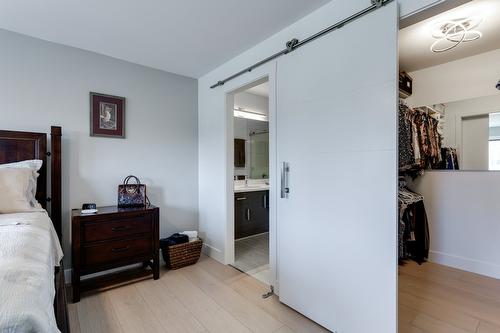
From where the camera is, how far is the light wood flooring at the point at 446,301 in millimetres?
1792

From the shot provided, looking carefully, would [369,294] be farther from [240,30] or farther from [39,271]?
[240,30]

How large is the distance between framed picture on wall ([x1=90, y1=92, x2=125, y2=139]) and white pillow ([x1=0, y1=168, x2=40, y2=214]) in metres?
0.83

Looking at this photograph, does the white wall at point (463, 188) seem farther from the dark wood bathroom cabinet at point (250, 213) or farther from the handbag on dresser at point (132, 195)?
the handbag on dresser at point (132, 195)

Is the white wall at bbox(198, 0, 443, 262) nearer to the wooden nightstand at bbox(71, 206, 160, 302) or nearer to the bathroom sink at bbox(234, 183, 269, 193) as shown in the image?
the bathroom sink at bbox(234, 183, 269, 193)

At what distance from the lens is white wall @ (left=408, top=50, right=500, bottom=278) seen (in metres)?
2.59

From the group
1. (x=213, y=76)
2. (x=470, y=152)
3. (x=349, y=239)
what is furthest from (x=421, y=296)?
(x=213, y=76)

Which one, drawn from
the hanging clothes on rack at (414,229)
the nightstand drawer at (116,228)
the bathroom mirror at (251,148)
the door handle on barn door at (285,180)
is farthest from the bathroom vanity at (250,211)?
the hanging clothes on rack at (414,229)

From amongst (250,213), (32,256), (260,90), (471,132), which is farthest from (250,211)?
(32,256)

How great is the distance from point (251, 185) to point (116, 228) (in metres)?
2.33

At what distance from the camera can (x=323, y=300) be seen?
179 cm

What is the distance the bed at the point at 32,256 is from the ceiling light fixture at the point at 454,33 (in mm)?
3119

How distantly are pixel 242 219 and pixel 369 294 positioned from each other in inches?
93.5

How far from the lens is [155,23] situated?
6.84ft

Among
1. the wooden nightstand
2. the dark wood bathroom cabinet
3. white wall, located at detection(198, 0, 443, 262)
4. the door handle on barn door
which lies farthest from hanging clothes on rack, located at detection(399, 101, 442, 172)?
the wooden nightstand
